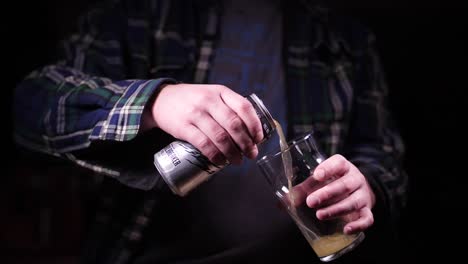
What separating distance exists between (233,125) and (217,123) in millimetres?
20

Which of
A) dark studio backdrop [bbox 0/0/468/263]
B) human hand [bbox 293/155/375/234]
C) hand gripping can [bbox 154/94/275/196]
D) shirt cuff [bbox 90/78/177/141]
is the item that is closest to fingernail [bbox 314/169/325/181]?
human hand [bbox 293/155/375/234]

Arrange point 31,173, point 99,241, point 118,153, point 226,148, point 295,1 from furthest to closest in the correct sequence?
point 31,173, point 295,1, point 99,241, point 118,153, point 226,148

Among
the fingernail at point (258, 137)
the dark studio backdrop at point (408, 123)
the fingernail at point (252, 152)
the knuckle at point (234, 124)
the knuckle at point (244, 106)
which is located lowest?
the dark studio backdrop at point (408, 123)

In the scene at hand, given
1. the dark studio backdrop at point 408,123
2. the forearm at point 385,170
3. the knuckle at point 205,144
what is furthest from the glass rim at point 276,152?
the dark studio backdrop at point 408,123

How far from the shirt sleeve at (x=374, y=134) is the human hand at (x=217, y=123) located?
1.29 feet

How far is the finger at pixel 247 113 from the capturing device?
0.52 meters

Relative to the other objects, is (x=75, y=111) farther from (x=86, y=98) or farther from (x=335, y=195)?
(x=335, y=195)

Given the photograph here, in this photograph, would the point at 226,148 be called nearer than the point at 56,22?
Yes

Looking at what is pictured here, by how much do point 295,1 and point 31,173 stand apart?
75 centimetres

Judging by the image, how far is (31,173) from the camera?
4.02 feet

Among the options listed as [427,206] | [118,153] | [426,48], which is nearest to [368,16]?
[426,48]

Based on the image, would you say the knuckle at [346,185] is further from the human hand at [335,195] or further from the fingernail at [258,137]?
the fingernail at [258,137]

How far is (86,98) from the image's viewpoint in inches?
26.2

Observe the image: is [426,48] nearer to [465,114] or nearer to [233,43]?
[465,114]
